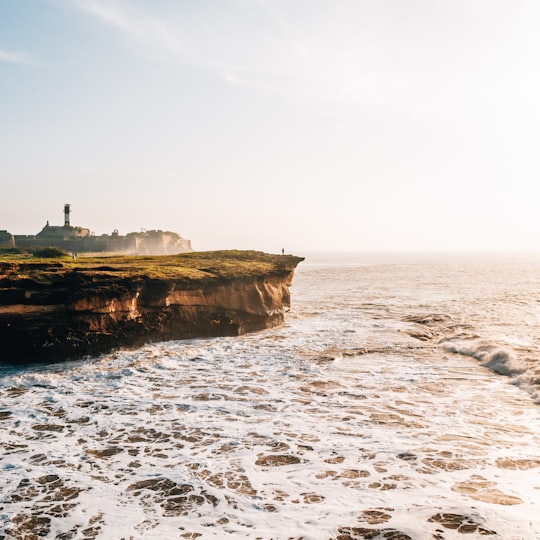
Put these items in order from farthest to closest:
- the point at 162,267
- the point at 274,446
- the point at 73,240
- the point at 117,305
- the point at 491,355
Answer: the point at 73,240 < the point at 162,267 < the point at 117,305 < the point at 491,355 < the point at 274,446

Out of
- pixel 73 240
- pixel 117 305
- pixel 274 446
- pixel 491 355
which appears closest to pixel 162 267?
pixel 117 305

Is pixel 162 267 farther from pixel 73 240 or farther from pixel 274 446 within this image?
pixel 73 240

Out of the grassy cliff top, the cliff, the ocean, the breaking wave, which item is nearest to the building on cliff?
the grassy cliff top

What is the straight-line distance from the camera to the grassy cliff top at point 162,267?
14.1 metres

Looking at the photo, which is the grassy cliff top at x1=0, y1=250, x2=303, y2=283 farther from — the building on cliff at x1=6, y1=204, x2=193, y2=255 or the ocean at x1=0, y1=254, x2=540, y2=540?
the building on cliff at x1=6, y1=204, x2=193, y2=255

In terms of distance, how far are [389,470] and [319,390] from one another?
3974 millimetres

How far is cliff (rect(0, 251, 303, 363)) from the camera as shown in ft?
42.2

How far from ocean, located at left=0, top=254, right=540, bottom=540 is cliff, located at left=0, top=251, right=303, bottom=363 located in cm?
90

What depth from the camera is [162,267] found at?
1758cm

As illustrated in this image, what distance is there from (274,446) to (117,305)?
29.8ft

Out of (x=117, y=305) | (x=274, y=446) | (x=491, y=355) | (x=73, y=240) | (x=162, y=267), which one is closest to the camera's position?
(x=274, y=446)

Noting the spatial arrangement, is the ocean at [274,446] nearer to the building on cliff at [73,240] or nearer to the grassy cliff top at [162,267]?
the grassy cliff top at [162,267]

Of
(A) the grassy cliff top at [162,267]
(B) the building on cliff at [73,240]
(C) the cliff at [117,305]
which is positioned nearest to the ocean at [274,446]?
(C) the cliff at [117,305]

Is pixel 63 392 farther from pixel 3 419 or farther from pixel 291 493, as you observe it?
pixel 291 493
